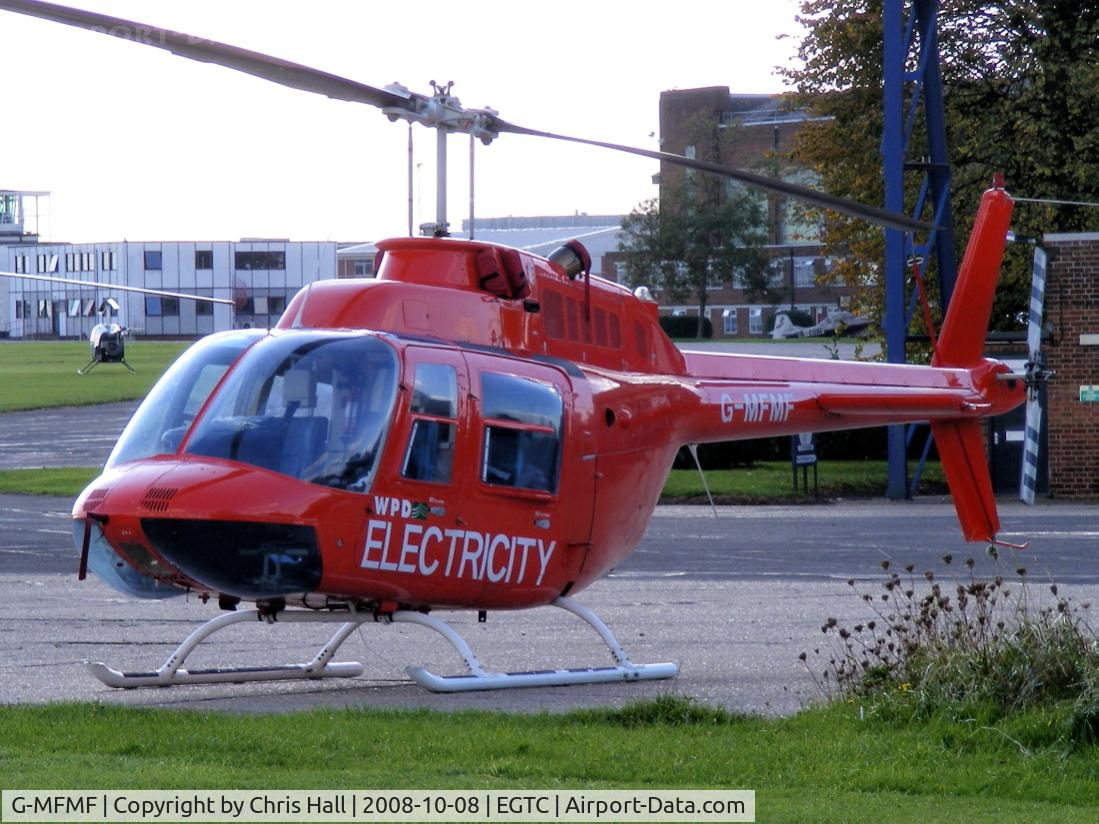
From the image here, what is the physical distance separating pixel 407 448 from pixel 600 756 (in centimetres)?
291

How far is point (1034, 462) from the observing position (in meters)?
29.2

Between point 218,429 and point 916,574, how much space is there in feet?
34.7

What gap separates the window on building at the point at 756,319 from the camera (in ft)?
298

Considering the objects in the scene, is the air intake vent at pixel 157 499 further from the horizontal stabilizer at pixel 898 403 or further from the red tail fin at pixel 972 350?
the red tail fin at pixel 972 350

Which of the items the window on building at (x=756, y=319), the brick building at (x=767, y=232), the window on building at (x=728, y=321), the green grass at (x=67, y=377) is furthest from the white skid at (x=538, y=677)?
the window on building at (x=756, y=319)

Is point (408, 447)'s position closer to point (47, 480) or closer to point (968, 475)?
point (968, 475)

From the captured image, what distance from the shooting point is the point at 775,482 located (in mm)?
31438

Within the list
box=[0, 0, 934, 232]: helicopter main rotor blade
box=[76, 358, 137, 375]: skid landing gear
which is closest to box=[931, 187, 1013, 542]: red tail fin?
box=[0, 0, 934, 232]: helicopter main rotor blade

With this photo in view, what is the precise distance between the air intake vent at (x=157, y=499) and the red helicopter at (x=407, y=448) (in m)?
0.01

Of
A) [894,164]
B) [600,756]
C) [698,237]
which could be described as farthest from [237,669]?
[698,237]

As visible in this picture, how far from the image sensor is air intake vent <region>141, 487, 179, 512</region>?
935cm

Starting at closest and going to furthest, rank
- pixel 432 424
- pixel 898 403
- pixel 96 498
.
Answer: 1. pixel 96 498
2. pixel 432 424
3. pixel 898 403

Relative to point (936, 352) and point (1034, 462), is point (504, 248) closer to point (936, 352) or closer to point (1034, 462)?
point (936, 352)

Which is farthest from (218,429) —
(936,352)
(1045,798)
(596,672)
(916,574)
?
(916,574)
